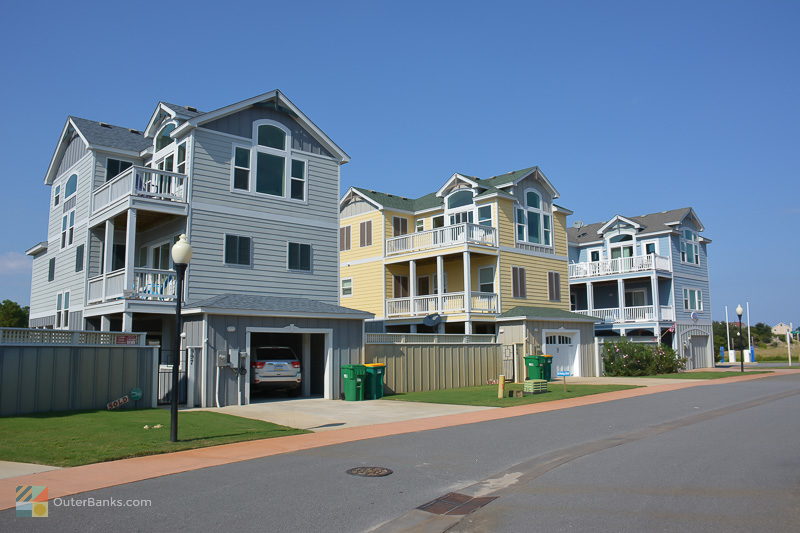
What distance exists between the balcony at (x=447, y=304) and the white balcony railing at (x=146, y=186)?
13.7m

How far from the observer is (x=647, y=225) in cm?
4247

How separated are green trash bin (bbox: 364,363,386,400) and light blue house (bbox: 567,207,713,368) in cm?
2340

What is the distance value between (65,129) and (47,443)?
65.3ft

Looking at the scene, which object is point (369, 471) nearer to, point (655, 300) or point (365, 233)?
point (365, 233)

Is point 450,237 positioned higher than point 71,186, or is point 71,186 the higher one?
point 71,186

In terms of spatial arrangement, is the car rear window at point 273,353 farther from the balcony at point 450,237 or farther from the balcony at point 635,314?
the balcony at point 635,314

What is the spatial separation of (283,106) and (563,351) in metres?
17.1

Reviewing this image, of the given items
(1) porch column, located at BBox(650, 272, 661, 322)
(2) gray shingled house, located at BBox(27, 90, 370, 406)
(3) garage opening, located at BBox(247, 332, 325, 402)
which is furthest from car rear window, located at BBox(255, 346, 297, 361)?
(1) porch column, located at BBox(650, 272, 661, 322)

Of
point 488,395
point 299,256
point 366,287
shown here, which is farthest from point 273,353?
point 366,287

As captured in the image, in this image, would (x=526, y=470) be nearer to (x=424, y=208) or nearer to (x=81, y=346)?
(x=81, y=346)

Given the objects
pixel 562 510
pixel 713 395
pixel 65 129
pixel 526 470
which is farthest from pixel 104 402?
pixel 713 395

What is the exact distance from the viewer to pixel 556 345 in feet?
99.0

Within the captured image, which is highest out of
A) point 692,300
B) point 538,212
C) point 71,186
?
point 538,212

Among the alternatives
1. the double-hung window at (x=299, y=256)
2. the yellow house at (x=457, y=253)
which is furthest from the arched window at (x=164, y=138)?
the yellow house at (x=457, y=253)
